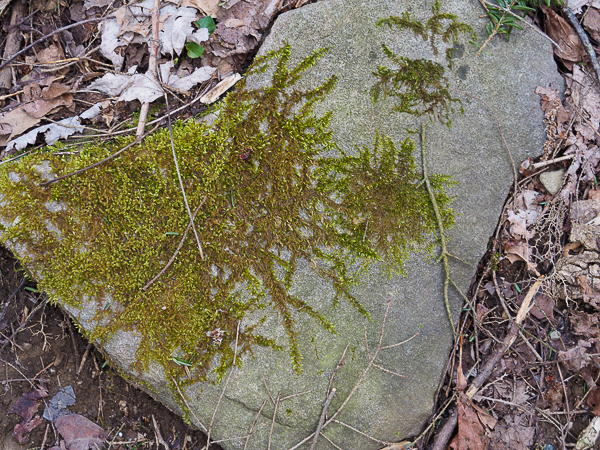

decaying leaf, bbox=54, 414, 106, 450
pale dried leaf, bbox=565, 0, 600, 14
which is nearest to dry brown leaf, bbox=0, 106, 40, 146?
decaying leaf, bbox=54, 414, 106, 450

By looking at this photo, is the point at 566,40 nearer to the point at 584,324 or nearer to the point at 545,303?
the point at 545,303

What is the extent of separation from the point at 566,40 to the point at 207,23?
2576mm

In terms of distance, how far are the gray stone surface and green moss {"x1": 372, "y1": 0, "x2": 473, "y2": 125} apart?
0.18 feet

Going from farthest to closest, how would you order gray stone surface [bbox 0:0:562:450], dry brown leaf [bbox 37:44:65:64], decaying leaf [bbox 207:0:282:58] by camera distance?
1. dry brown leaf [bbox 37:44:65:64]
2. decaying leaf [bbox 207:0:282:58]
3. gray stone surface [bbox 0:0:562:450]

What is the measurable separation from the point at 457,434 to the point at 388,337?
86 cm

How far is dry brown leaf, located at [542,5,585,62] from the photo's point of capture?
2828 millimetres

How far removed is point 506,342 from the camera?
9.09 ft

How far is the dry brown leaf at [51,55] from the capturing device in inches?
113

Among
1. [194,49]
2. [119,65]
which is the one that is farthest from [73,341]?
[194,49]

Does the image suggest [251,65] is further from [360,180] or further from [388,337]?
[388,337]

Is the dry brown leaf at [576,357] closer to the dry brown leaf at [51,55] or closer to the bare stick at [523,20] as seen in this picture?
the bare stick at [523,20]

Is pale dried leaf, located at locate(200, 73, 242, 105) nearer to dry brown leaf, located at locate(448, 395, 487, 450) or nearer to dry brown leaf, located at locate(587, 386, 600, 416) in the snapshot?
dry brown leaf, located at locate(448, 395, 487, 450)

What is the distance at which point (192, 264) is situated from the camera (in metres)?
2.50

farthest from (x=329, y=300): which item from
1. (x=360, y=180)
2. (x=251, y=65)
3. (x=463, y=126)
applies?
(x=251, y=65)
